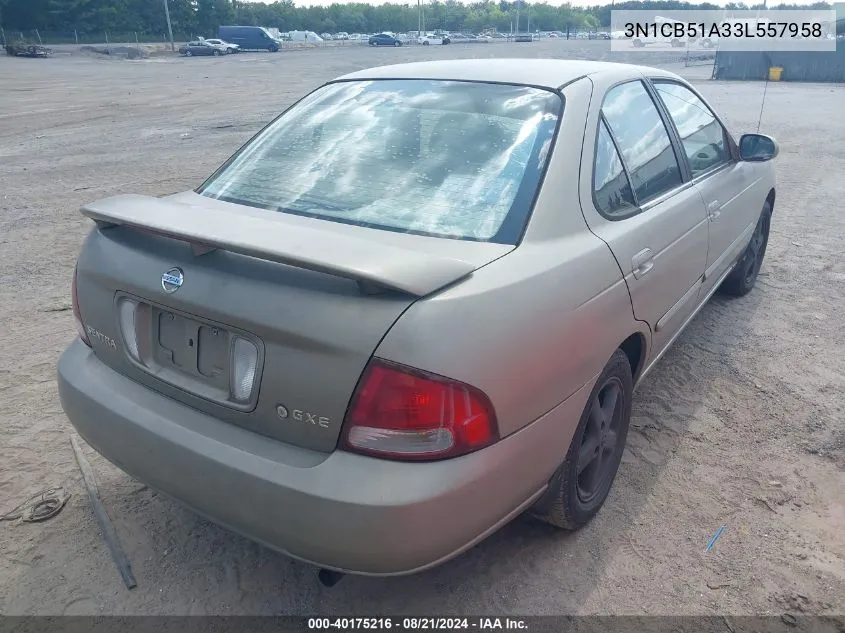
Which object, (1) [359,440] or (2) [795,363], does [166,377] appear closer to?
(1) [359,440]

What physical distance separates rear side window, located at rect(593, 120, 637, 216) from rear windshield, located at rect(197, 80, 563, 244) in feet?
0.78

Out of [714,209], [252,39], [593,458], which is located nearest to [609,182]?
[593,458]

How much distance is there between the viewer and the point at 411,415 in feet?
5.72

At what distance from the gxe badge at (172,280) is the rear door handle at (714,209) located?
2592 millimetres

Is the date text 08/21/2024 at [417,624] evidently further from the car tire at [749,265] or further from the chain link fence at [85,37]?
the chain link fence at [85,37]

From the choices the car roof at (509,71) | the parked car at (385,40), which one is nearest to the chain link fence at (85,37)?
the parked car at (385,40)

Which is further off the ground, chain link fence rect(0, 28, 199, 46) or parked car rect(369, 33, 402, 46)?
chain link fence rect(0, 28, 199, 46)

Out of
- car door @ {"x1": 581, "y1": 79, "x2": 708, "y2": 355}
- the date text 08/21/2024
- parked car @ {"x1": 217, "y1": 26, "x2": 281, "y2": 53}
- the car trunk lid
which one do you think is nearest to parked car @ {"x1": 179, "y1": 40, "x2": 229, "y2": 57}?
parked car @ {"x1": 217, "y1": 26, "x2": 281, "y2": 53}

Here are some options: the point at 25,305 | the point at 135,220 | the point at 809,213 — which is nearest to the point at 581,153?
the point at 135,220

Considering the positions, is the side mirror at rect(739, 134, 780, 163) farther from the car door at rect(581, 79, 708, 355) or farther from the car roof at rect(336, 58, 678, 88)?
the car roof at rect(336, 58, 678, 88)

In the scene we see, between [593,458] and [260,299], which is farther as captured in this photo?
[593,458]

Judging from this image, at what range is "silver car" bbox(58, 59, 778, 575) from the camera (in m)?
1.75

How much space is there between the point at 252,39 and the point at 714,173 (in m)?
55.5

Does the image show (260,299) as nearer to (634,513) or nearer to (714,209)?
(634,513)
